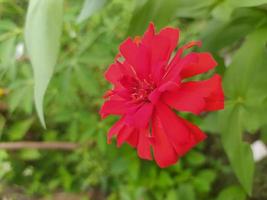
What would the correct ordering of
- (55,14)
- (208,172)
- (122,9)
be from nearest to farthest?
(55,14), (208,172), (122,9)

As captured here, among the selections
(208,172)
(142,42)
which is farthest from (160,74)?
(208,172)

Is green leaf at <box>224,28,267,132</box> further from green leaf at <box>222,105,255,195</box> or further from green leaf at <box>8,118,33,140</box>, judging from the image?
green leaf at <box>8,118,33,140</box>

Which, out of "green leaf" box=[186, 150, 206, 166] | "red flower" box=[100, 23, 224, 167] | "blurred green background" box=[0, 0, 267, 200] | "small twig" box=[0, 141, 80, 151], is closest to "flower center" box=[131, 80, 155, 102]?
"red flower" box=[100, 23, 224, 167]

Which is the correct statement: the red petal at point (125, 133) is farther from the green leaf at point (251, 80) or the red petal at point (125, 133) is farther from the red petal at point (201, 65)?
the green leaf at point (251, 80)

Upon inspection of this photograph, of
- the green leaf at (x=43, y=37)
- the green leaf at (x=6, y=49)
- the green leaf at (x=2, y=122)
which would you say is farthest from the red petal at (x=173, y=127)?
the green leaf at (x=2, y=122)

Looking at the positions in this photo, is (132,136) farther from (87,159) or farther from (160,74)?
(87,159)

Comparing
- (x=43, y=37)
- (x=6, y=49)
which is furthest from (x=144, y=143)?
(x=6, y=49)

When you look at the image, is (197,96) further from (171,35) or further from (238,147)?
(238,147)

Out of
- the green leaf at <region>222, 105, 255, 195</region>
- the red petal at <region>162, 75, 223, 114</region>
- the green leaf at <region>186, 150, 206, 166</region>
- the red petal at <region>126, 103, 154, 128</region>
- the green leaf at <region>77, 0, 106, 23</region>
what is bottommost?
the green leaf at <region>186, 150, 206, 166</region>
